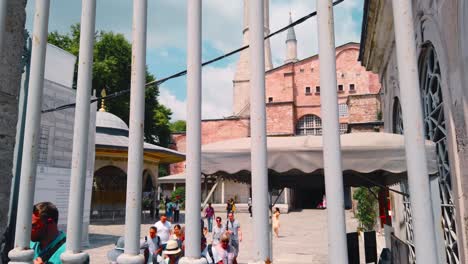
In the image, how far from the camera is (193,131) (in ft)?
10.9

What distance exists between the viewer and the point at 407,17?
2.83 meters

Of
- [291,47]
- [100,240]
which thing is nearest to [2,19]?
[100,240]

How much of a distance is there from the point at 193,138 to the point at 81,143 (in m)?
1.20

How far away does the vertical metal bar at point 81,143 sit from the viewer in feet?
11.3

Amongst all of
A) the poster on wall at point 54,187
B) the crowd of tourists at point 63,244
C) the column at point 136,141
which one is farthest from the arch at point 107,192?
the column at point 136,141

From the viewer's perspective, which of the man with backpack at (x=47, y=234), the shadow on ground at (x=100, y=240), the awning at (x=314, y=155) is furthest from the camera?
the shadow on ground at (x=100, y=240)

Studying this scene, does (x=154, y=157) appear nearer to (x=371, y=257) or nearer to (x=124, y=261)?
(x=371, y=257)

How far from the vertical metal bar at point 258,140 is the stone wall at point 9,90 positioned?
7.78 ft

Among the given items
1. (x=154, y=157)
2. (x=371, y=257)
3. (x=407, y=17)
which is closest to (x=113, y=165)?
(x=154, y=157)

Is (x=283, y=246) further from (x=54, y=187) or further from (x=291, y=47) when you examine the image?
(x=291, y=47)

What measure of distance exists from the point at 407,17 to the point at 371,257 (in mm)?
5803

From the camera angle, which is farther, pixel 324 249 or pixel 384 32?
pixel 324 249

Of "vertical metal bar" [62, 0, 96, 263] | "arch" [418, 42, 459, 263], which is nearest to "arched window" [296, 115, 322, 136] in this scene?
"arch" [418, 42, 459, 263]

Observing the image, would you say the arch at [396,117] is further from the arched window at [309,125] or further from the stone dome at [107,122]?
the arched window at [309,125]
